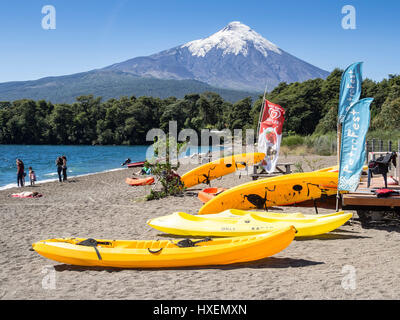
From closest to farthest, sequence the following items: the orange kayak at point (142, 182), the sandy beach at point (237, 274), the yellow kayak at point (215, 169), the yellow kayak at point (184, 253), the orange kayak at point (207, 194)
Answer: the sandy beach at point (237, 274), the yellow kayak at point (184, 253), the orange kayak at point (207, 194), the yellow kayak at point (215, 169), the orange kayak at point (142, 182)

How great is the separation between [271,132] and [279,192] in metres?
3.00

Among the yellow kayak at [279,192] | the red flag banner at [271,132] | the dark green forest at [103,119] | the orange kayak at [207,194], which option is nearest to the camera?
the yellow kayak at [279,192]

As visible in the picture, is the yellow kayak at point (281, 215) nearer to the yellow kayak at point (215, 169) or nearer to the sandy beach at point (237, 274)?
the sandy beach at point (237, 274)

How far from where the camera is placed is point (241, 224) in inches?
301

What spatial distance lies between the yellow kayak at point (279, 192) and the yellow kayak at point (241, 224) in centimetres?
132

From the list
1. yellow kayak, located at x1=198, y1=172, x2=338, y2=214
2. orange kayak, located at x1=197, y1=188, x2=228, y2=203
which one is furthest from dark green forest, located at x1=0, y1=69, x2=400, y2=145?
yellow kayak, located at x1=198, y1=172, x2=338, y2=214

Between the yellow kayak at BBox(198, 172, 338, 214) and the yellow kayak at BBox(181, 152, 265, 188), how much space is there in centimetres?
418

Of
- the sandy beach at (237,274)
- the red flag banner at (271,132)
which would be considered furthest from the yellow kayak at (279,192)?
the red flag banner at (271,132)

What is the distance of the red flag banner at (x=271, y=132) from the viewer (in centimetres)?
1180

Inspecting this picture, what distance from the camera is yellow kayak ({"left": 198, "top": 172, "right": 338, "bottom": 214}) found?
9.13 m

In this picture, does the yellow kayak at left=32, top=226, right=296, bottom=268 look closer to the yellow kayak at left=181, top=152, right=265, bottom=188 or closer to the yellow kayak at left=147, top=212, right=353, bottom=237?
the yellow kayak at left=147, top=212, right=353, bottom=237

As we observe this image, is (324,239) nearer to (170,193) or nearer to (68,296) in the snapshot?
(68,296)

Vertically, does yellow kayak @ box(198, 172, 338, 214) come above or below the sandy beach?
above
